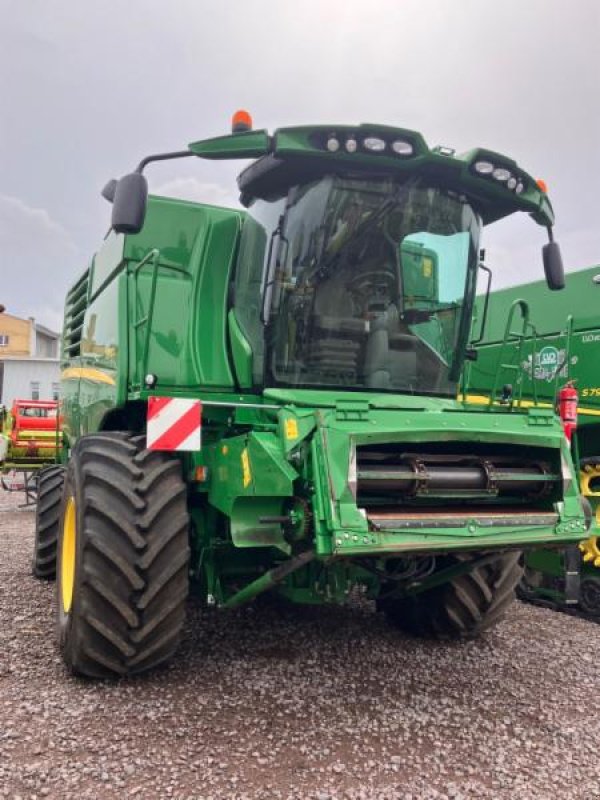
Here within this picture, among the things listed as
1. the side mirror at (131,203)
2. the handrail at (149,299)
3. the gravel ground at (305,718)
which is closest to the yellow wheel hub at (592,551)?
the gravel ground at (305,718)

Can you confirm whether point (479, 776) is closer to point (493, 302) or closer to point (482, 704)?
point (482, 704)

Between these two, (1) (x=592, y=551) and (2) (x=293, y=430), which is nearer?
(2) (x=293, y=430)

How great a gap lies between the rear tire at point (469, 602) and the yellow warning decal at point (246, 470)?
1758mm

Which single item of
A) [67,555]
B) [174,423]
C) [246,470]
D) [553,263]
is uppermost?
[553,263]

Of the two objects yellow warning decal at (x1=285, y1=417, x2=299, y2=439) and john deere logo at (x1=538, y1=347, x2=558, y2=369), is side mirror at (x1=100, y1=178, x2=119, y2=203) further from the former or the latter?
john deere logo at (x1=538, y1=347, x2=558, y2=369)

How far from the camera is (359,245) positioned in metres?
3.53

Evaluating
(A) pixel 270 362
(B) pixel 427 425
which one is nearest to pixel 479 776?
(B) pixel 427 425

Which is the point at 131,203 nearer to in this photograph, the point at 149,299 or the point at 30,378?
the point at 149,299

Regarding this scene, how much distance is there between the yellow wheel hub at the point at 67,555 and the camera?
3.78 meters

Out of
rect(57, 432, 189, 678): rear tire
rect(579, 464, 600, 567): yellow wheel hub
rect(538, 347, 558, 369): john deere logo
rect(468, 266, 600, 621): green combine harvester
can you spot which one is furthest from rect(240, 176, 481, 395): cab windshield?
A: rect(538, 347, 558, 369): john deere logo

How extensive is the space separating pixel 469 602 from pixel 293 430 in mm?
2009

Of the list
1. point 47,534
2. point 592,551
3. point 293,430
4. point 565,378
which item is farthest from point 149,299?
point 592,551

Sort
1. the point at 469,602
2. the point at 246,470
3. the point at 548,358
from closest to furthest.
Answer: the point at 246,470 < the point at 469,602 < the point at 548,358

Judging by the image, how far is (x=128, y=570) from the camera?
312cm
